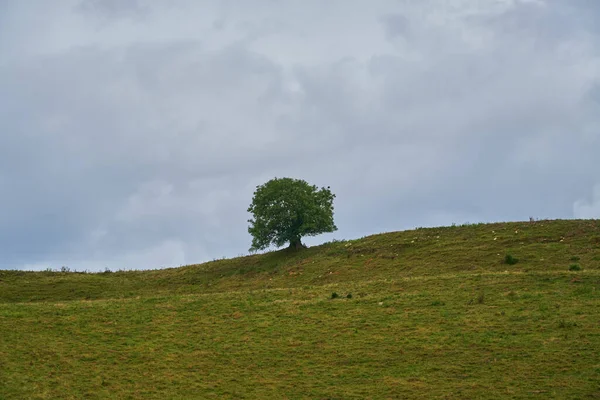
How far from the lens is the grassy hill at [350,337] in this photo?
35.4 meters

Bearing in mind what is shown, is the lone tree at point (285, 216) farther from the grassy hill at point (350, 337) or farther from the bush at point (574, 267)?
the bush at point (574, 267)

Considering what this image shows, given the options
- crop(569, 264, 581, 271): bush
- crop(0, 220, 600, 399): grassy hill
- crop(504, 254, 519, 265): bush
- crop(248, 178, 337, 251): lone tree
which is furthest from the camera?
crop(248, 178, 337, 251): lone tree

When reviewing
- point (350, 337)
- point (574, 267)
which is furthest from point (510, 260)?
point (350, 337)

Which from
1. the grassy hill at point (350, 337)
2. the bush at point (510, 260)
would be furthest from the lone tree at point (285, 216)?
the bush at point (510, 260)

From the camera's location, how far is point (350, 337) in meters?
42.0

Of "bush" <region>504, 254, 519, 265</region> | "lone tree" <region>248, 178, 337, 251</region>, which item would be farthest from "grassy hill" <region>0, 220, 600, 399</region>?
"lone tree" <region>248, 178, 337, 251</region>

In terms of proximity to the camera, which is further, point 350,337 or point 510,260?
point 510,260

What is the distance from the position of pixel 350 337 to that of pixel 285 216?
34643 mm

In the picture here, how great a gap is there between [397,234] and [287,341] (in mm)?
35278

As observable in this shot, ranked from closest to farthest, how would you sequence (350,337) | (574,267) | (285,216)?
(350,337) < (574,267) < (285,216)

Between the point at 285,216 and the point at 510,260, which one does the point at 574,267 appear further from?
the point at 285,216

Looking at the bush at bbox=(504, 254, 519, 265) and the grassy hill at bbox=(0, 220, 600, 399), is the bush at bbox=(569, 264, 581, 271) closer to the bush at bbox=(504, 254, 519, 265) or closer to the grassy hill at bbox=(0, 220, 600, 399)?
the grassy hill at bbox=(0, 220, 600, 399)

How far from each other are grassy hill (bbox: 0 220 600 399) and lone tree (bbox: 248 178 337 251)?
1308cm

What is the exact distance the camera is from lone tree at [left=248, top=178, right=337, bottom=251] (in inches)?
2995
